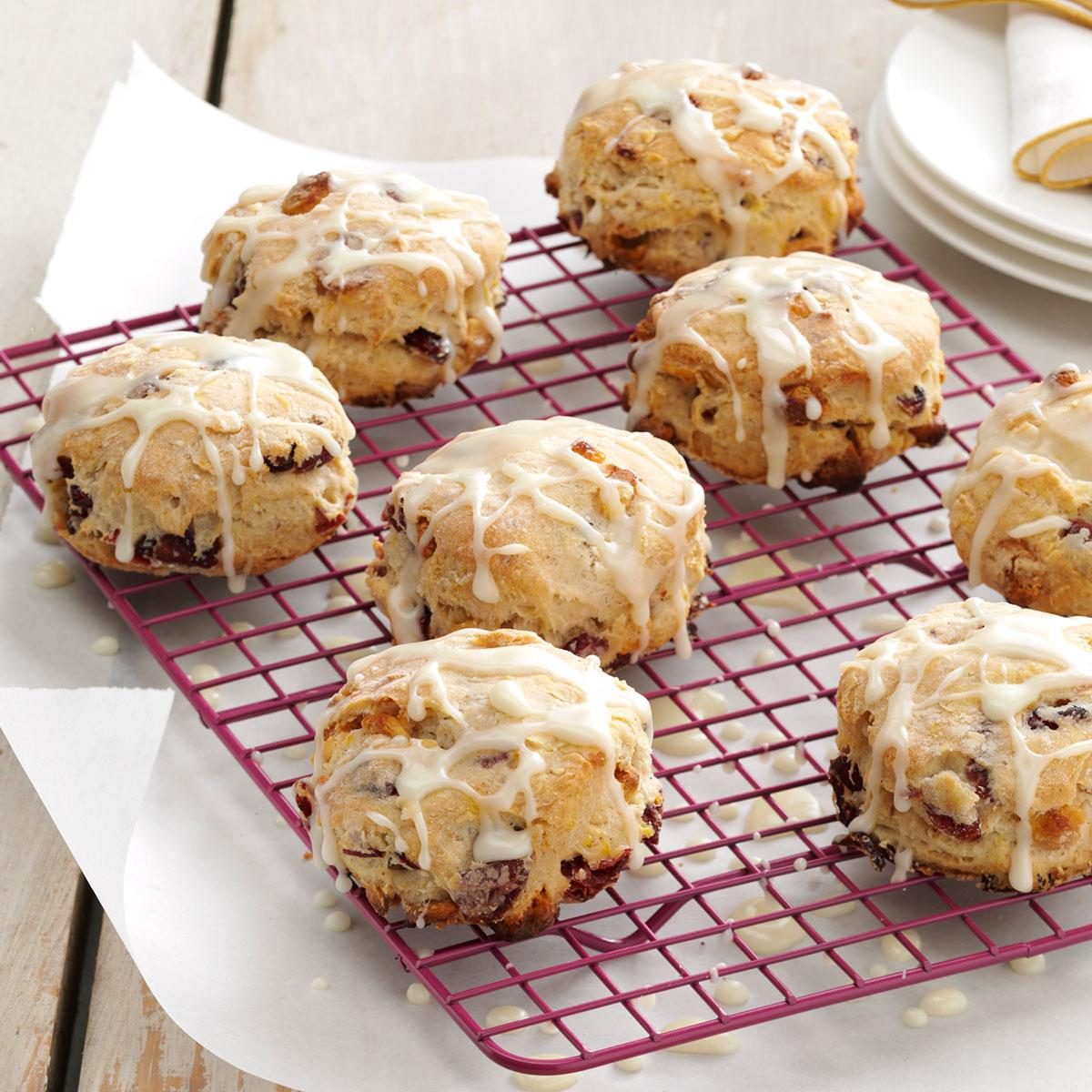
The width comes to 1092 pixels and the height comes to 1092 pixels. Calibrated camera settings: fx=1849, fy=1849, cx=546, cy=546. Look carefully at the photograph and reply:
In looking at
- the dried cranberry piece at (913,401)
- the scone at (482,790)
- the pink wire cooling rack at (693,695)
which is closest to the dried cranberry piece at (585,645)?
the pink wire cooling rack at (693,695)

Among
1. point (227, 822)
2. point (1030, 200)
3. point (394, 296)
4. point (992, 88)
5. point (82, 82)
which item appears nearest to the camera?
point (227, 822)

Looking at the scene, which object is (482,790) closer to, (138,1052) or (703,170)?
(138,1052)

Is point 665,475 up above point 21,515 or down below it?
above

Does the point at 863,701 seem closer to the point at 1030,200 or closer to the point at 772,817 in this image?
the point at 772,817

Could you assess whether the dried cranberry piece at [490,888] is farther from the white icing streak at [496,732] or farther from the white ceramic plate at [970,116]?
the white ceramic plate at [970,116]

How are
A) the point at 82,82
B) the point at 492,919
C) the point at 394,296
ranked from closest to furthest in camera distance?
the point at 492,919
the point at 394,296
the point at 82,82

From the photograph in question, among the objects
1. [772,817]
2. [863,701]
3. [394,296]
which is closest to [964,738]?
[863,701]
